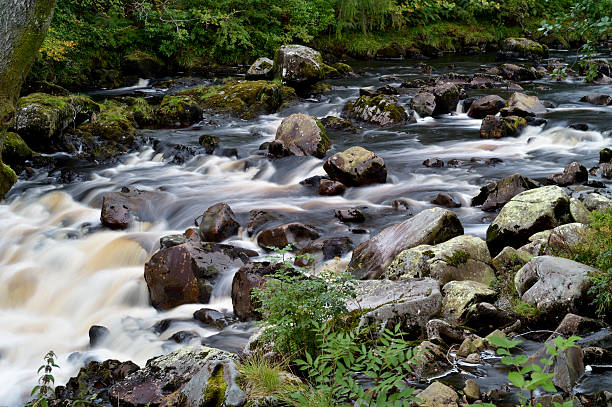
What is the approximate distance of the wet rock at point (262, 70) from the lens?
18.7 m

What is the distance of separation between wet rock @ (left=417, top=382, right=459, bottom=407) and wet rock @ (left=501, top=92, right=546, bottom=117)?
446 inches

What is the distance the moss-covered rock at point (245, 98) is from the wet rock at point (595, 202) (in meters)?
9.98

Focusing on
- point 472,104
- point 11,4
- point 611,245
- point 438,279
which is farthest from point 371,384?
point 472,104

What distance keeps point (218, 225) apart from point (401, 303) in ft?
13.6

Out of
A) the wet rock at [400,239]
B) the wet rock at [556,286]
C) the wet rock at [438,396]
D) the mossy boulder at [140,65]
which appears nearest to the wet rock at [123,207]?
the wet rock at [400,239]

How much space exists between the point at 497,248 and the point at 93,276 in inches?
206

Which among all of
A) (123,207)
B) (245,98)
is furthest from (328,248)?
(245,98)

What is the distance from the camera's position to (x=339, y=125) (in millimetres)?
14172

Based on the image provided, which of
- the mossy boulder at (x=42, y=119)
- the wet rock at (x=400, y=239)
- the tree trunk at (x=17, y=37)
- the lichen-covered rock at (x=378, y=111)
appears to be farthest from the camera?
the lichen-covered rock at (x=378, y=111)

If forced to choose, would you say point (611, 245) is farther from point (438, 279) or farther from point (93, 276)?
point (93, 276)

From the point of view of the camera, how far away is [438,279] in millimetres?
5695

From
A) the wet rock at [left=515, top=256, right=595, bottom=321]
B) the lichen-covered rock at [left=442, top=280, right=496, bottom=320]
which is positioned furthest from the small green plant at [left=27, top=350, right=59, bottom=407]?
the wet rock at [left=515, top=256, right=595, bottom=321]

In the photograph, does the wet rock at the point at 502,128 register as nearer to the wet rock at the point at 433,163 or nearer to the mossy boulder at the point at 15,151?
the wet rock at the point at 433,163

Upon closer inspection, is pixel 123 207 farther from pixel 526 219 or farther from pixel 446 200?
pixel 526 219
